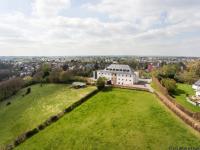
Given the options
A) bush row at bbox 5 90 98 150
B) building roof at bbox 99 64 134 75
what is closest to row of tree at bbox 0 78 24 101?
bush row at bbox 5 90 98 150

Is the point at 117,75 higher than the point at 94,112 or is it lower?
higher

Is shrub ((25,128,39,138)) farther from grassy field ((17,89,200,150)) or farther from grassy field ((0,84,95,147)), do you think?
grassy field ((0,84,95,147))

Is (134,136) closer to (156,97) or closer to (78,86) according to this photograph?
(156,97)

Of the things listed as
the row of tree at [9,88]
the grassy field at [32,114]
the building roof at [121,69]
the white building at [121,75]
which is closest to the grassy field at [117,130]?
the grassy field at [32,114]

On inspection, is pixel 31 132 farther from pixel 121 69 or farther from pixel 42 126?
pixel 121 69

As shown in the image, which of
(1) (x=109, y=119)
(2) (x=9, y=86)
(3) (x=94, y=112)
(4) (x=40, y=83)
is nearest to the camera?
(1) (x=109, y=119)

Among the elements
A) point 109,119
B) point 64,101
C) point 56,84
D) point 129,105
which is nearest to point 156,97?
point 129,105

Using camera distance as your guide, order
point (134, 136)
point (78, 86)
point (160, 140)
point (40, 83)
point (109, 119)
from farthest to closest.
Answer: point (40, 83), point (78, 86), point (109, 119), point (134, 136), point (160, 140)

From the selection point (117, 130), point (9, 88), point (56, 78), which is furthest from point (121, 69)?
point (9, 88)
